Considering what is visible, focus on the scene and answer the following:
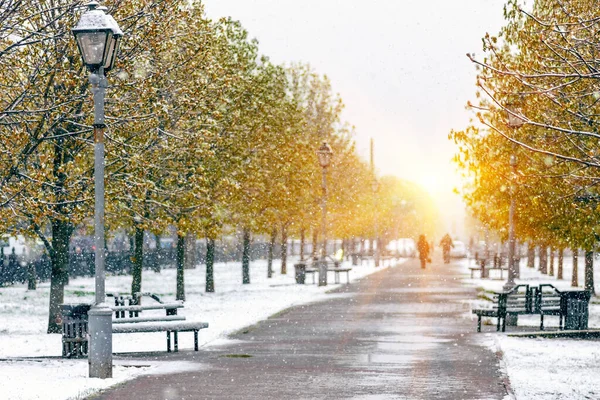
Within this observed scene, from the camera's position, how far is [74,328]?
16.1m

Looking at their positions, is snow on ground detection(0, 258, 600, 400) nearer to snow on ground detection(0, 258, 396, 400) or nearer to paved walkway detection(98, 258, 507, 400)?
snow on ground detection(0, 258, 396, 400)

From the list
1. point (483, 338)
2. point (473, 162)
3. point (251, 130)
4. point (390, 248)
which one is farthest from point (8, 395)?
point (390, 248)

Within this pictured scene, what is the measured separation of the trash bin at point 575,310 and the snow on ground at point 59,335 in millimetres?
6691

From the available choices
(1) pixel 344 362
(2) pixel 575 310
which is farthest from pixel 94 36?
(2) pixel 575 310

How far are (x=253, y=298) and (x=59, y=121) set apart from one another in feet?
55.7

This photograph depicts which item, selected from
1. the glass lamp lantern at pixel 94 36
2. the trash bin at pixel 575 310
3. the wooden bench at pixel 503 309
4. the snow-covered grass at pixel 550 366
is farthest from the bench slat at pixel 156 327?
the trash bin at pixel 575 310

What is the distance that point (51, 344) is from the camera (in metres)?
18.8

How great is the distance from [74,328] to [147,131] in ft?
20.4

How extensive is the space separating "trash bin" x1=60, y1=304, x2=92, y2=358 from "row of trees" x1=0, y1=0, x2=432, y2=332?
1.59 m

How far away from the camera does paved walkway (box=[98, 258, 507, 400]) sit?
1236cm

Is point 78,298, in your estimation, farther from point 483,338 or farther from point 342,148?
point 342,148

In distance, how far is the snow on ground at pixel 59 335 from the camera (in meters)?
12.9

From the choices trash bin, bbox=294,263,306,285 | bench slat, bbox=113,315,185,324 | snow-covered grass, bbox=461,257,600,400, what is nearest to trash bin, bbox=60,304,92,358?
bench slat, bbox=113,315,185,324

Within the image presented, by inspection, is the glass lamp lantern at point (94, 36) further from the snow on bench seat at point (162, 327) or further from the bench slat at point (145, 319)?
the bench slat at point (145, 319)
